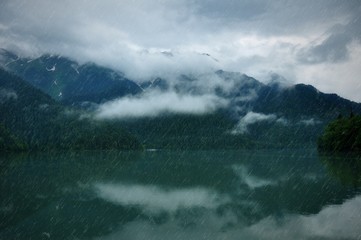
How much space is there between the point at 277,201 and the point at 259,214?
5378 mm

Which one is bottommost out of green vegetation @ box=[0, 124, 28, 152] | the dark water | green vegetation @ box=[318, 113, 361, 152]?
green vegetation @ box=[0, 124, 28, 152]

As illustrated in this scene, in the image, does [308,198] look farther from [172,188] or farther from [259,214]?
[172,188]

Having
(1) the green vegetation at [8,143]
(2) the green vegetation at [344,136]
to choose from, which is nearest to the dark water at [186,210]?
(2) the green vegetation at [344,136]

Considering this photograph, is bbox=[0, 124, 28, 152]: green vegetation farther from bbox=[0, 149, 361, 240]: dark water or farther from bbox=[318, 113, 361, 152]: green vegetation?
bbox=[318, 113, 361, 152]: green vegetation

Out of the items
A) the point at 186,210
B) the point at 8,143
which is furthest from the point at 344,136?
the point at 8,143

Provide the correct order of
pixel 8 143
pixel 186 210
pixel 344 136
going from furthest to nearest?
pixel 8 143, pixel 344 136, pixel 186 210

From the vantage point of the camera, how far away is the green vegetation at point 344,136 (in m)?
85.2

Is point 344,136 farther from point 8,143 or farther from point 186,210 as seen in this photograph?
point 8,143

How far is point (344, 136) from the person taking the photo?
90.4 metres

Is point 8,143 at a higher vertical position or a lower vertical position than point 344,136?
lower

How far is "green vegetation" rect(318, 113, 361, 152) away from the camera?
85.2m

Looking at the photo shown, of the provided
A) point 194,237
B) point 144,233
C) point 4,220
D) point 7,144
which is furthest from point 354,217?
point 7,144

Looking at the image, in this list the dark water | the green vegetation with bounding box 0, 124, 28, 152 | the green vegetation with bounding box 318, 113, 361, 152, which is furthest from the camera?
the green vegetation with bounding box 0, 124, 28, 152

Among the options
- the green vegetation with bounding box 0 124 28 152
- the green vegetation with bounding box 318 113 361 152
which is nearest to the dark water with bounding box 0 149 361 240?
the green vegetation with bounding box 318 113 361 152
